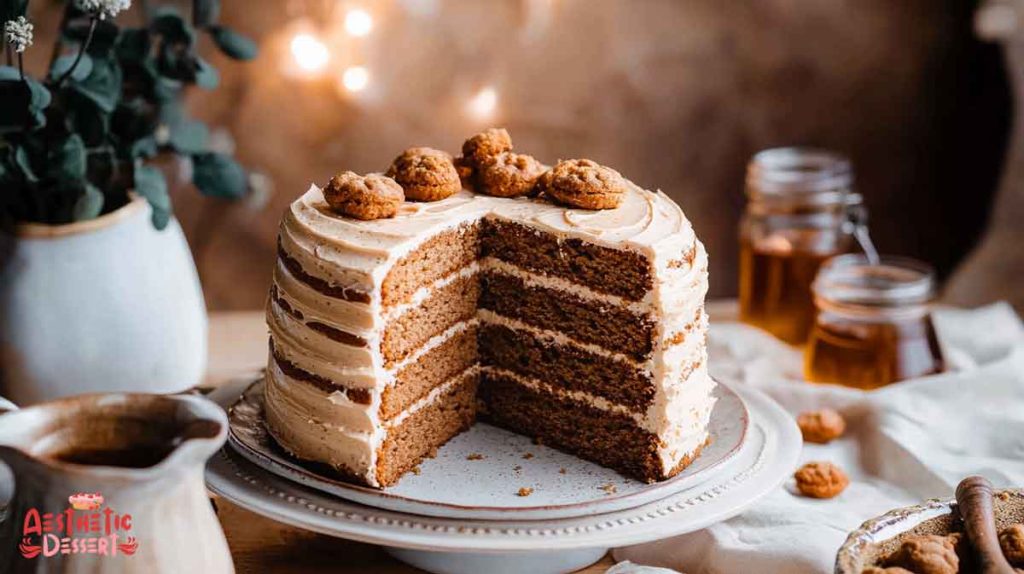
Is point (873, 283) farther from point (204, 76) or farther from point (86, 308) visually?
point (86, 308)

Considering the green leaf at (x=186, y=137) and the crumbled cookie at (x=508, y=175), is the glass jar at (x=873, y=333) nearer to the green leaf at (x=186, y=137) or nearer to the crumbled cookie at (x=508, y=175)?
the crumbled cookie at (x=508, y=175)

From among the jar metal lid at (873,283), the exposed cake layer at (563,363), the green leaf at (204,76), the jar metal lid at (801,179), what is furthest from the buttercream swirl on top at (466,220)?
the jar metal lid at (801,179)

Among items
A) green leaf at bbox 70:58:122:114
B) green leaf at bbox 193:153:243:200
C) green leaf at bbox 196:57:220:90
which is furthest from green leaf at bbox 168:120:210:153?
green leaf at bbox 70:58:122:114

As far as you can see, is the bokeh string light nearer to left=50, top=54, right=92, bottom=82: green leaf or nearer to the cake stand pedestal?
left=50, top=54, right=92, bottom=82: green leaf

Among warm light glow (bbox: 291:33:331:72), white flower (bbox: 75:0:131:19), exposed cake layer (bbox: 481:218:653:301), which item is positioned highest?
white flower (bbox: 75:0:131:19)

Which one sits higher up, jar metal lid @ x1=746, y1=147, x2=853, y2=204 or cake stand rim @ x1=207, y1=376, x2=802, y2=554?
jar metal lid @ x1=746, y1=147, x2=853, y2=204

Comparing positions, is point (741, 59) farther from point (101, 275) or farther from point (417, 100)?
point (101, 275)

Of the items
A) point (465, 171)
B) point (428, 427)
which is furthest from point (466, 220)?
point (428, 427)
